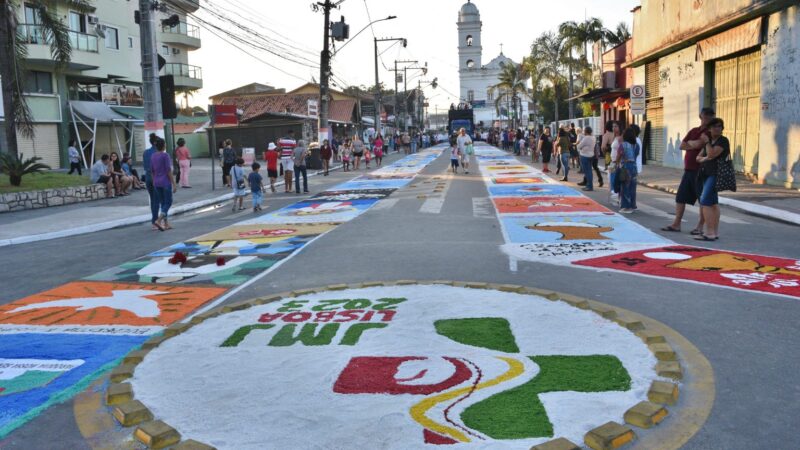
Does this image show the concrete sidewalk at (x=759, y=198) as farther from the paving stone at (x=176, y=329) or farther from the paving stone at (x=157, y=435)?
the paving stone at (x=157, y=435)

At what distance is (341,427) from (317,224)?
10213 mm

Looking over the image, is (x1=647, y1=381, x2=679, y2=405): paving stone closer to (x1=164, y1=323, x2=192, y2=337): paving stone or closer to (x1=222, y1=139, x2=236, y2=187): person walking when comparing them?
(x1=164, y1=323, x2=192, y2=337): paving stone

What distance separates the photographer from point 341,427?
3.85m

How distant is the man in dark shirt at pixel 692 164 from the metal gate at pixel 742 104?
1074 cm

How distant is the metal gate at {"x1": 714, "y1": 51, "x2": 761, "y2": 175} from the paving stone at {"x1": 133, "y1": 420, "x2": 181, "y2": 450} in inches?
799

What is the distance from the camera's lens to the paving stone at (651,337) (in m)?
5.22

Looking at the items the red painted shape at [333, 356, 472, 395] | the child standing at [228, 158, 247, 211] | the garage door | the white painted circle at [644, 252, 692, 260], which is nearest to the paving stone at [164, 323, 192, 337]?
the red painted shape at [333, 356, 472, 395]

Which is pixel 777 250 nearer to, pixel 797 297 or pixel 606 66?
pixel 797 297

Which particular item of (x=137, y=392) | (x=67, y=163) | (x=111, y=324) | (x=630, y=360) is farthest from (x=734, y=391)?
(x=67, y=163)

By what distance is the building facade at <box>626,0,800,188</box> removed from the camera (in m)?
18.3

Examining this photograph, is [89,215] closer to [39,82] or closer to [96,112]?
[39,82]

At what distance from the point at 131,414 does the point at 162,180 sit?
10.6 m

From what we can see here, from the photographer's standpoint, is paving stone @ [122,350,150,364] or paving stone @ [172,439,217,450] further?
paving stone @ [122,350,150,364]

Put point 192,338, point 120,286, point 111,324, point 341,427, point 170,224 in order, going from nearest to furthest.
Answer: point 341,427 < point 192,338 < point 111,324 < point 120,286 < point 170,224
